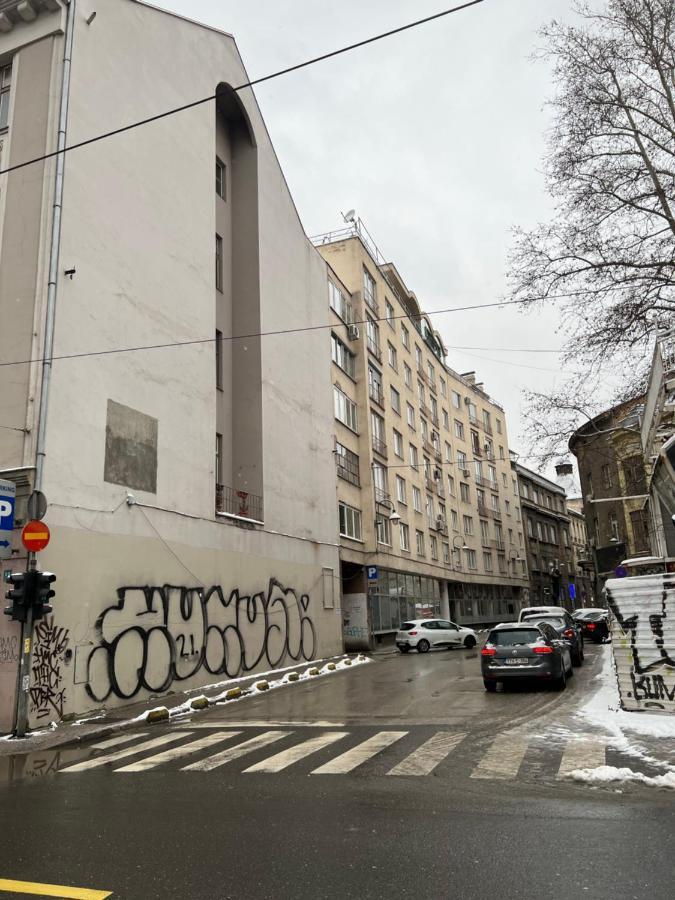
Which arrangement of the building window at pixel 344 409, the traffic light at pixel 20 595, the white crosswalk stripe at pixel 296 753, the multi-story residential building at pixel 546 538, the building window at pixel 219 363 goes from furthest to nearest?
the multi-story residential building at pixel 546 538
the building window at pixel 344 409
the building window at pixel 219 363
the traffic light at pixel 20 595
the white crosswalk stripe at pixel 296 753

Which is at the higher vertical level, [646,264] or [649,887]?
[646,264]

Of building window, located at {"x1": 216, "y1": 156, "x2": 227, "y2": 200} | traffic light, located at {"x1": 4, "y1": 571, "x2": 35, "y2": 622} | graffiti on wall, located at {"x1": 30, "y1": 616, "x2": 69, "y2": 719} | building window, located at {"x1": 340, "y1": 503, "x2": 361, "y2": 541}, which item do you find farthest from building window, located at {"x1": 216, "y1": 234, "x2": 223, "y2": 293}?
traffic light, located at {"x1": 4, "y1": 571, "x2": 35, "y2": 622}

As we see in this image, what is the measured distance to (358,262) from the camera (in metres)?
35.4

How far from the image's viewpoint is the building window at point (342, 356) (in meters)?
32.2

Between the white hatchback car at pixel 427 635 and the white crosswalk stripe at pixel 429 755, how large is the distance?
766 inches

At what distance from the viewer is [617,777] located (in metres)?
6.85

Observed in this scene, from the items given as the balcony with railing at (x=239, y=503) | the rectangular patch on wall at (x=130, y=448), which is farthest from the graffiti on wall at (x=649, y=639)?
the balcony with railing at (x=239, y=503)

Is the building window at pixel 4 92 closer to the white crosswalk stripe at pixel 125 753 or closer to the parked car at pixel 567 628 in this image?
the white crosswalk stripe at pixel 125 753

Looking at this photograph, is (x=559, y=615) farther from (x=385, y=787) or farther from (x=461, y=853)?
(x=461, y=853)

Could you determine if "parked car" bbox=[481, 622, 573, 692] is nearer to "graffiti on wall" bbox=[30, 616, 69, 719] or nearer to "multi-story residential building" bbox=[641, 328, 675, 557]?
"multi-story residential building" bbox=[641, 328, 675, 557]

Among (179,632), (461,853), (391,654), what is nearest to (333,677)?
(179,632)

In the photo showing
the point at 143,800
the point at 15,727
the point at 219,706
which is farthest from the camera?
the point at 219,706

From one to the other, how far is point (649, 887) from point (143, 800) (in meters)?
4.74

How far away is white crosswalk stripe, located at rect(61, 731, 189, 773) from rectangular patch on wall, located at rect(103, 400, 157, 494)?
6369 mm
